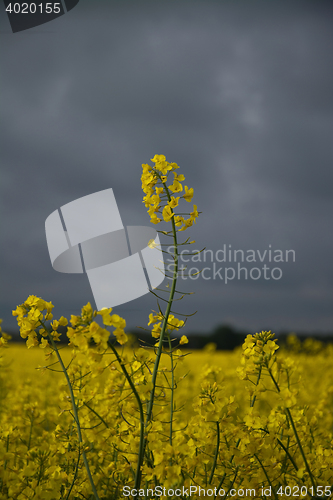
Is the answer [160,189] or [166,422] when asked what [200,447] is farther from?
[160,189]

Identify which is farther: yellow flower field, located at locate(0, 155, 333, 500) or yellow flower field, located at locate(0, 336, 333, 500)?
yellow flower field, located at locate(0, 336, 333, 500)

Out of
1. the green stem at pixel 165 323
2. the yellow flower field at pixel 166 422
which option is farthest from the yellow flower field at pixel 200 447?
the green stem at pixel 165 323

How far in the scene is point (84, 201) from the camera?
4.76 m

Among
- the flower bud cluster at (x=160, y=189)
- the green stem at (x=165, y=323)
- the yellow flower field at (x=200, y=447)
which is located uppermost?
the flower bud cluster at (x=160, y=189)

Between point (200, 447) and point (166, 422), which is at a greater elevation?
point (166, 422)

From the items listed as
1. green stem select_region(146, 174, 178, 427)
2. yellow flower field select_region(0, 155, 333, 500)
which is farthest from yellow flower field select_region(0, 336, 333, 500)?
green stem select_region(146, 174, 178, 427)

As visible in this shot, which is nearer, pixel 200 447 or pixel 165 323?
pixel 165 323

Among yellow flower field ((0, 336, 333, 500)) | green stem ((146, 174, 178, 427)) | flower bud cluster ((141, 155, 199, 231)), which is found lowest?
yellow flower field ((0, 336, 333, 500))

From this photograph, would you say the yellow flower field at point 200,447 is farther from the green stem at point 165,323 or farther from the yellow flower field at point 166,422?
the green stem at point 165,323

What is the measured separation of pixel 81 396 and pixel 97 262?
382cm

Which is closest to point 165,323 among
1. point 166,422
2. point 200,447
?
point 166,422

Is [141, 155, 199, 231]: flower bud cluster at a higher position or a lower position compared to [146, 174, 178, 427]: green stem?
higher

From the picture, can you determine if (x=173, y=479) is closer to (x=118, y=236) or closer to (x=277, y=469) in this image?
(x=277, y=469)

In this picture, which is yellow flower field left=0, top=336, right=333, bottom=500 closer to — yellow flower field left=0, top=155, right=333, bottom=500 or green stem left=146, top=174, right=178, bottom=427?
yellow flower field left=0, top=155, right=333, bottom=500
